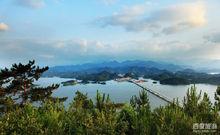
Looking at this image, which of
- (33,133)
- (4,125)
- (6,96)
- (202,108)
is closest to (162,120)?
(202,108)

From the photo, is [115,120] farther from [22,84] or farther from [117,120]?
[22,84]

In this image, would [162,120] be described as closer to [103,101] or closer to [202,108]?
[202,108]

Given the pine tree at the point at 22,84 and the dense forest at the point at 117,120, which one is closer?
the dense forest at the point at 117,120

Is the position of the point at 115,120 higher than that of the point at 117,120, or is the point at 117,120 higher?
the point at 115,120

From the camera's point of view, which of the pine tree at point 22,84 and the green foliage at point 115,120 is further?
the pine tree at point 22,84

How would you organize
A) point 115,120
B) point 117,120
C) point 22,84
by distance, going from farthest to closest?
point 22,84 < point 117,120 < point 115,120

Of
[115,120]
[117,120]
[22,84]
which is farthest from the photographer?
[22,84]

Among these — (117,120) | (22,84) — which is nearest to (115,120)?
(117,120)

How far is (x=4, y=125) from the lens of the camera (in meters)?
20.9

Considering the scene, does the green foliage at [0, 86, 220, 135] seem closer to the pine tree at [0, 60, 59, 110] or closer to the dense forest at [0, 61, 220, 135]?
the dense forest at [0, 61, 220, 135]

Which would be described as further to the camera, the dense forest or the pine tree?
the pine tree

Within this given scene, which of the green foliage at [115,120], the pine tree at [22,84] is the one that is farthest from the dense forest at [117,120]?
the pine tree at [22,84]

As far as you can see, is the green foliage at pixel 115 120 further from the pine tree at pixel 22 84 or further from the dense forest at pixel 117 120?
the pine tree at pixel 22 84

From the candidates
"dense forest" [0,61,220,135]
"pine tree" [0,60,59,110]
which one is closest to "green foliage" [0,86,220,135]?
"dense forest" [0,61,220,135]
